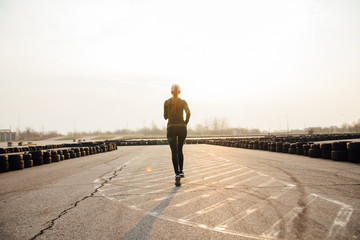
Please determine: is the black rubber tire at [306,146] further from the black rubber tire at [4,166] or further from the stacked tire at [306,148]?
the black rubber tire at [4,166]

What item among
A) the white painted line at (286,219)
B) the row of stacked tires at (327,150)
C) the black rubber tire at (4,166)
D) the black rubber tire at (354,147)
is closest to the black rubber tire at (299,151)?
the row of stacked tires at (327,150)

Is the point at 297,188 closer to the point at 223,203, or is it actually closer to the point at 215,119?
the point at 223,203

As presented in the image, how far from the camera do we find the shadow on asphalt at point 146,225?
2473mm

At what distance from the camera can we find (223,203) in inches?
143

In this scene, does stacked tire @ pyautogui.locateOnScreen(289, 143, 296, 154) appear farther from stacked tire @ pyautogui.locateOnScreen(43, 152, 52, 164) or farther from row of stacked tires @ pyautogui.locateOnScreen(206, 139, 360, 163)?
stacked tire @ pyautogui.locateOnScreen(43, 152, 52, 164)

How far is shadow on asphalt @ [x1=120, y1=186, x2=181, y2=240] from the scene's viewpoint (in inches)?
97.3

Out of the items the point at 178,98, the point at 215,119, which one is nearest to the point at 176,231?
the point at 178,98

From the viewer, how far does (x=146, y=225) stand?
279 cm

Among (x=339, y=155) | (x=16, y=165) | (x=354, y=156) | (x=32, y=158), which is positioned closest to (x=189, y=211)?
(x=354, y=156)

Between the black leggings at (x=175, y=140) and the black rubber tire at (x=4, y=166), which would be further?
the black rubber tire at (x=4, y=166)

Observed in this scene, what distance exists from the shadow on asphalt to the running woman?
1.78 meters

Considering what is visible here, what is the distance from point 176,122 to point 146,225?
3.00 m

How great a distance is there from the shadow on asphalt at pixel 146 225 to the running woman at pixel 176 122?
1783 mm

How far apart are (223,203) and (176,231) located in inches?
49.6
